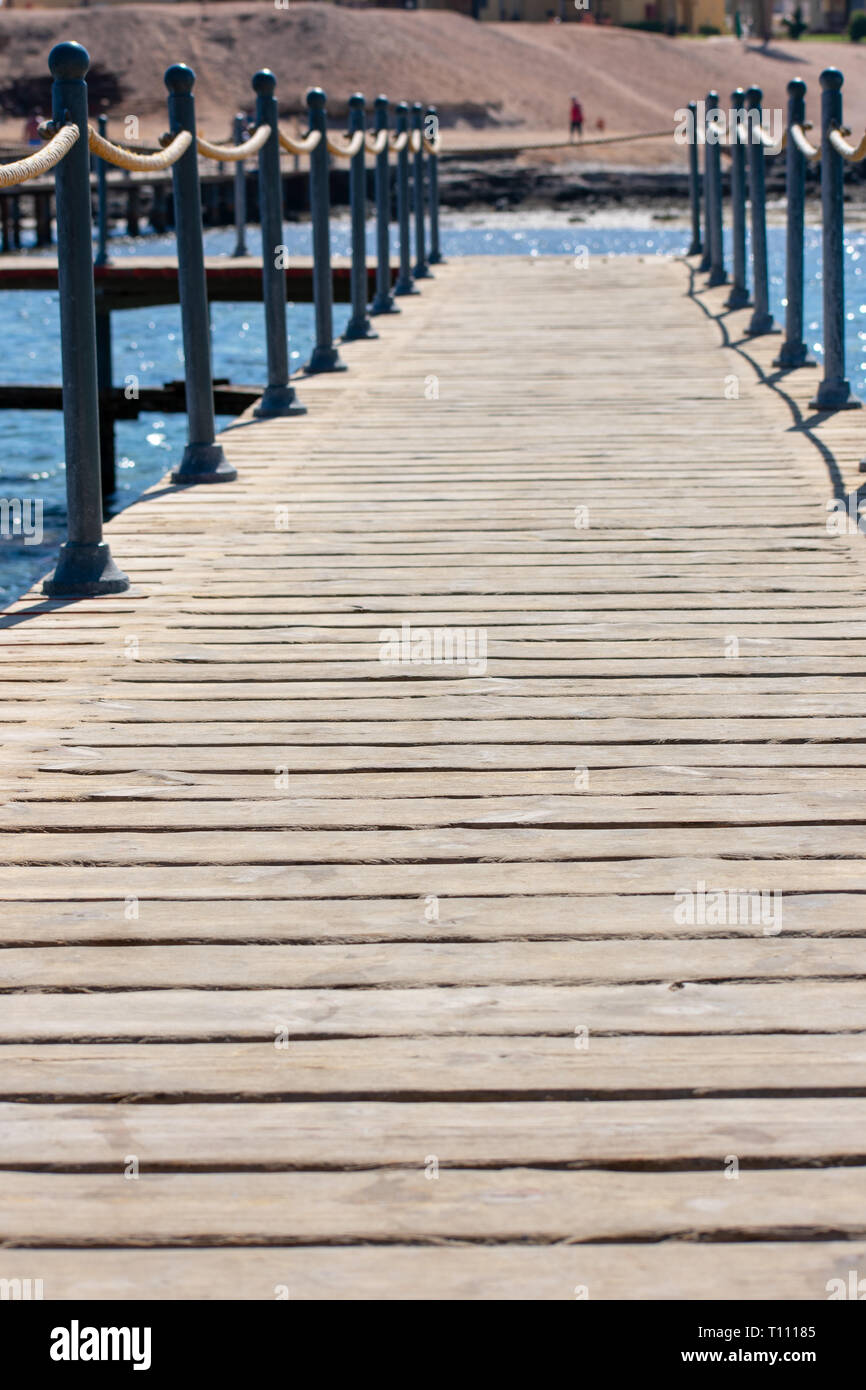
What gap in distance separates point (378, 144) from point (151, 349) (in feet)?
53.8

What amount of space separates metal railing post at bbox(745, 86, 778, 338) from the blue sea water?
5.06 m

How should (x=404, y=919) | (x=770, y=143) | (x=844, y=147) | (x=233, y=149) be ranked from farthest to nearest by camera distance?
(x=770, y=143)
(x=233, y=149)
(x=844, y=147)
(x=404, y=919)

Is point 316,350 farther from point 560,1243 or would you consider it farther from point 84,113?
point 560,1243

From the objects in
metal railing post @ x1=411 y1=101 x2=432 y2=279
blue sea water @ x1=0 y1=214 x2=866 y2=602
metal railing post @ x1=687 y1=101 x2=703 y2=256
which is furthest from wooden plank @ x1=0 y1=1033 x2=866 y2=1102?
metal railing post @ x1=687 y1=101 x2=703 y2=256

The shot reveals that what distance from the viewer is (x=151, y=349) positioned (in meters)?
27.3

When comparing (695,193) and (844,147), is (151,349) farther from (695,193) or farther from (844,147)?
(844,147)

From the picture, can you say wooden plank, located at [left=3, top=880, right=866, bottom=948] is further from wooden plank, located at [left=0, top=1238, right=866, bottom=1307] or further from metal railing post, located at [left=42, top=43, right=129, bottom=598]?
metal railing post, located at [left=42, top=43, right=129, bottom=598]

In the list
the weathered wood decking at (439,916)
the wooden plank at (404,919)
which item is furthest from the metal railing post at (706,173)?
the wooden plank at (404,919)

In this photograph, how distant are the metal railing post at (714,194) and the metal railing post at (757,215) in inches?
64.7

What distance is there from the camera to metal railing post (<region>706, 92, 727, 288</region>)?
41.1 ft

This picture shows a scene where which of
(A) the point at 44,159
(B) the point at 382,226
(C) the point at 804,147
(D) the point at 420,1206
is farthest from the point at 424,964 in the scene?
(B) the point at 382,226

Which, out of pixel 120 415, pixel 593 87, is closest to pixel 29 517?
pixel 120 415

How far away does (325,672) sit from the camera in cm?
414

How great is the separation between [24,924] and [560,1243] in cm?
113
